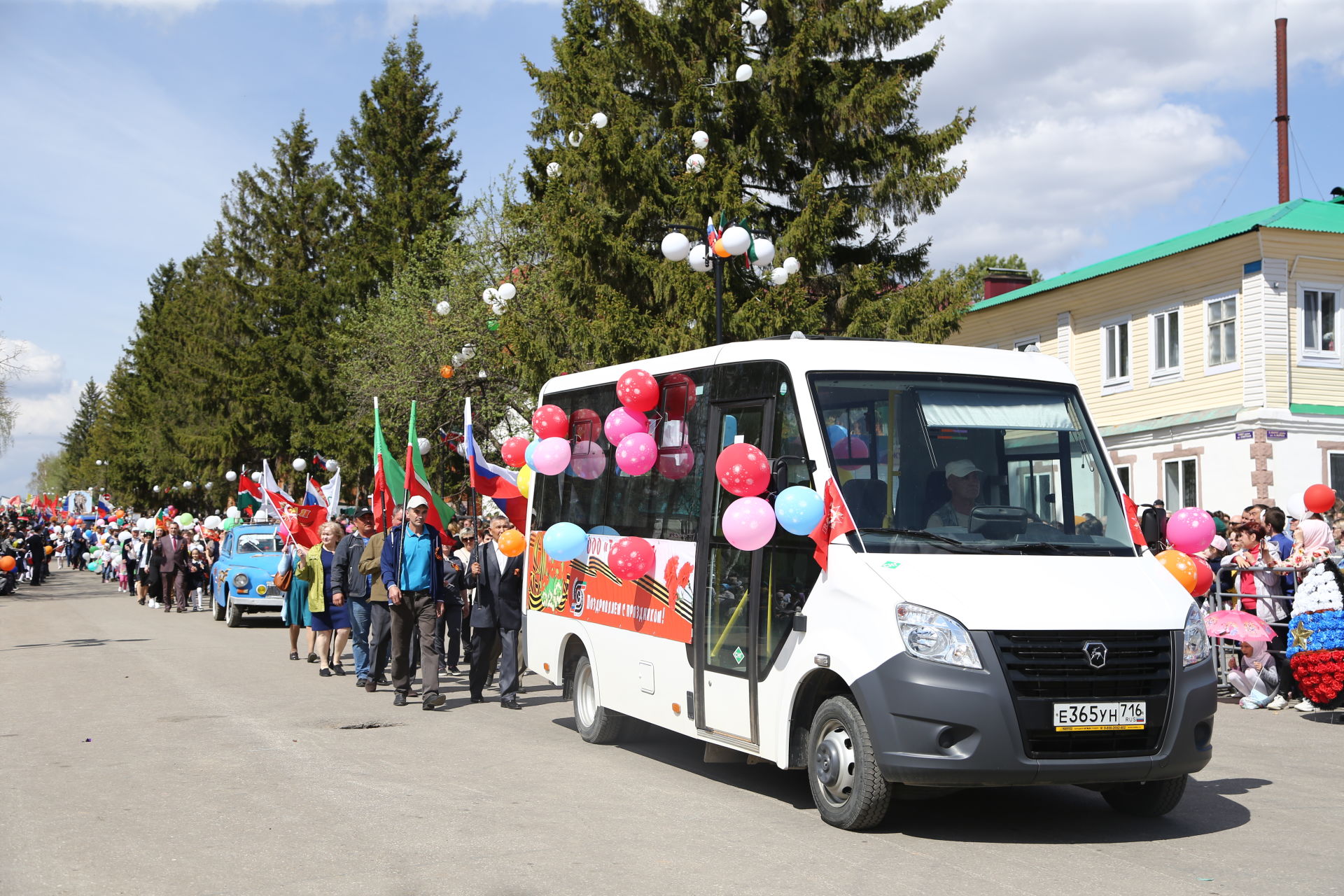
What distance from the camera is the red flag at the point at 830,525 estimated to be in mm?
7676

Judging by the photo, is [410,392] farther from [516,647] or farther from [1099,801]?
[1099,801]

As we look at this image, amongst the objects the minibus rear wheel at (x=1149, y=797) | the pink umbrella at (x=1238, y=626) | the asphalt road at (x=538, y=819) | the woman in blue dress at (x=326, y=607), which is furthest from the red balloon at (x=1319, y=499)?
the woman in blue dress at (x=326, y=607)

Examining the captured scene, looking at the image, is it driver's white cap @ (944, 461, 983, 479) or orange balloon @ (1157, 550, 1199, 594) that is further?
orange balloon @ (1157, 550, 1199, 594)

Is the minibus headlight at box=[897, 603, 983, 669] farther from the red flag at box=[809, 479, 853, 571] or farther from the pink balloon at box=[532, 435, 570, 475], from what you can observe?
the pink balloon at box=[532, 435, 570, 475]

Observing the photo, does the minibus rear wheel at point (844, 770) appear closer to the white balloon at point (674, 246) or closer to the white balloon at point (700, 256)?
the white balloon at point (674, 246)

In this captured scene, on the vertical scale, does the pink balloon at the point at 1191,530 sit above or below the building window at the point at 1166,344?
below

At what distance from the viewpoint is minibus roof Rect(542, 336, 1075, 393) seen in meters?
8.34

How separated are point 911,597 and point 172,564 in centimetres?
2721

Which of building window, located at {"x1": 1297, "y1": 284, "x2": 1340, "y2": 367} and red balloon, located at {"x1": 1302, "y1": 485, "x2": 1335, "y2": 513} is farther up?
building window, located at {"x1": 1297, "y1": 284, "x2": 1340, "y2": 367}

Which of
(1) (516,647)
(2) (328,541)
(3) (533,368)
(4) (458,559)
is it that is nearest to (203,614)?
(3) (533,368)

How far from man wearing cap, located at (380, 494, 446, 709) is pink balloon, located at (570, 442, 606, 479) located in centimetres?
265

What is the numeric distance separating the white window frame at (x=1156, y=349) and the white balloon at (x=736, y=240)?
16.1 metres

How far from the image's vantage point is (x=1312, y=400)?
2647 centimetres

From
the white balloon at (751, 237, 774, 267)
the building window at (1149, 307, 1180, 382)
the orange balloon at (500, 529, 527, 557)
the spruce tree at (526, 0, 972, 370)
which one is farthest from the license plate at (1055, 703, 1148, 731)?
the building window at (1149, 307, 1180, 382)
